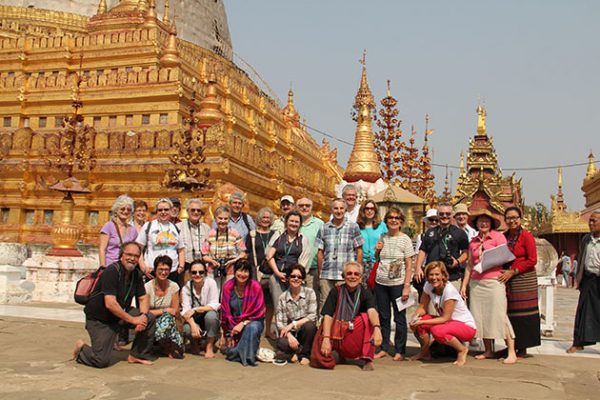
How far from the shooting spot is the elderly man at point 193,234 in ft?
23.4

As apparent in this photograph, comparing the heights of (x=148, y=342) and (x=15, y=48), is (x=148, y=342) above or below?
below

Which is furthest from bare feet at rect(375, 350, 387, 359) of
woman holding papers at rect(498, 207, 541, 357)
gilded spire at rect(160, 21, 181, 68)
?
gilded spire at rect(160, 21, 181, 68)

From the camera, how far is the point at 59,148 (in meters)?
19.3

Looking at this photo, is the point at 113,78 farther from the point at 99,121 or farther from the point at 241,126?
the point at 241,126

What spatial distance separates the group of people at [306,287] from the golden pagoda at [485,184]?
20.5 m

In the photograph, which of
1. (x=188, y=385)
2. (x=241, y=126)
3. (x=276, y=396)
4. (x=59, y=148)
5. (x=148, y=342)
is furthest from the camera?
(x=241, y=126)

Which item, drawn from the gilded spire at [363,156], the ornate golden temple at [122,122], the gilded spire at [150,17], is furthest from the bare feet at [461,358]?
the gilded spire at [150,17]

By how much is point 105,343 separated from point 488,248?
402 centimetres

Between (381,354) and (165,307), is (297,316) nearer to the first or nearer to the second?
(381,354)

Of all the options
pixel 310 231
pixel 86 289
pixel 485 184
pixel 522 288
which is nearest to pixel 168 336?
pixel 86 289

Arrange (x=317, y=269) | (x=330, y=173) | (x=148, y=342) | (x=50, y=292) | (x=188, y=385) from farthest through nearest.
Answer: (x=330, y=173) < (x=50, y=292) < (x=317, y=269) < (x=148, y=342) < (x=188, y=385)

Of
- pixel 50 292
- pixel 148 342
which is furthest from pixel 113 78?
pixel 148 342

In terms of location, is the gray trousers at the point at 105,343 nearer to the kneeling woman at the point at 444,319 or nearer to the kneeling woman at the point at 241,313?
the kneeling woman at the point at 241,313

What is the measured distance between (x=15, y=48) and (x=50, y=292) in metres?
16.8
